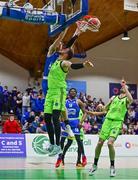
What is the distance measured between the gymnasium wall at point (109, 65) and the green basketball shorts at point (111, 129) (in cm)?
2242

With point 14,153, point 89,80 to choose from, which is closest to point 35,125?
point 14,153

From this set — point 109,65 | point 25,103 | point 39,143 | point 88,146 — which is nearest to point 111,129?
point 39,143

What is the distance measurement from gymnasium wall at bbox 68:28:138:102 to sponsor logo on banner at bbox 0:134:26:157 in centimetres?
1445

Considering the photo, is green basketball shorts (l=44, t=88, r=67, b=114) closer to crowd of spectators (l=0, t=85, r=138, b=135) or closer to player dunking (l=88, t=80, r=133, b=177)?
player dunking (l=88, t=80, r=133, b=177)

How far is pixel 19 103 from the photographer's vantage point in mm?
26031

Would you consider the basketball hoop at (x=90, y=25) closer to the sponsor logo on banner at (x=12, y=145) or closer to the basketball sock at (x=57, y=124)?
the basketball sock at (x=57, y=124)

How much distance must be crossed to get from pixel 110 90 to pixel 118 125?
23.6 metres

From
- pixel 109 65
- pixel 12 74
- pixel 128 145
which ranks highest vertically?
pixel 109 65

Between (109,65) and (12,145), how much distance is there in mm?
17202

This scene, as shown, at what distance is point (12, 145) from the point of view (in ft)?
62.0

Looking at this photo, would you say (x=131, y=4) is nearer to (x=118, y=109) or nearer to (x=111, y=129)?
(x=118, y=109)

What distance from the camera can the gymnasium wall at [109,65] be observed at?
111 feet

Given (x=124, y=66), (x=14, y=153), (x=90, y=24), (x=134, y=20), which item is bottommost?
(x=14, y=153)

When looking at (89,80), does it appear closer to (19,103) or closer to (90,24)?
(19,103)
